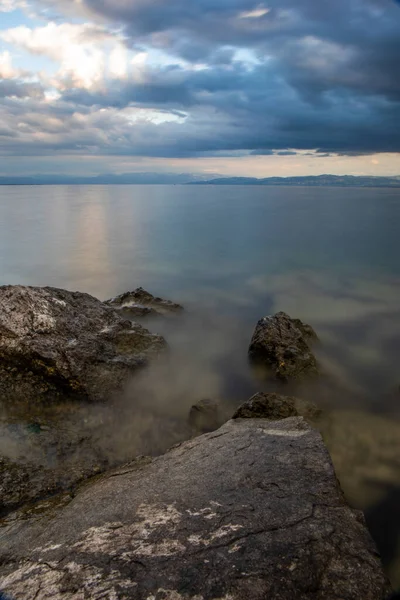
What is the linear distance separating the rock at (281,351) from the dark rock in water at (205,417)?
2.03 meters

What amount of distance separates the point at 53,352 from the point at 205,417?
2996 mm

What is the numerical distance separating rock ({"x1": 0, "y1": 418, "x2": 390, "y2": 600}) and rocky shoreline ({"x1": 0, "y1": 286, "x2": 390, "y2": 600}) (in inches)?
0.5

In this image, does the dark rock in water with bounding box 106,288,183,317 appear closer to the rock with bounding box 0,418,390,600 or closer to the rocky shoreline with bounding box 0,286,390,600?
the rocky shoreline with bounding box 0,286,390,600

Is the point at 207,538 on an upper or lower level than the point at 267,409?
upper

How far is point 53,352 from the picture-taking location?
291 inches

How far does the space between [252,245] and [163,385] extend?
→ 777 inches

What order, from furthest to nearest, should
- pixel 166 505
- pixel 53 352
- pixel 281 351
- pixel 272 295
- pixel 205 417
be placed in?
pixel 272 295, pixel 281 351, pixel 53 352, pixel 205 417, pixel 166 505

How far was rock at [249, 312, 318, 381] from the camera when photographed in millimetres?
8688

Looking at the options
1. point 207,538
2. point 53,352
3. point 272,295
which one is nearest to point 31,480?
point 53,352

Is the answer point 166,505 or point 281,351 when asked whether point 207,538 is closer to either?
point 166,505

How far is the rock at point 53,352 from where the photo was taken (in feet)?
23.7

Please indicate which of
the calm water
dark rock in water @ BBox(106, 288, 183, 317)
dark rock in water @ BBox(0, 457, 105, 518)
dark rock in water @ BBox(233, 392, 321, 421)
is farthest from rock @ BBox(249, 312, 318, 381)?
dark rock in water @ BBox(0, 457, 105, 518)

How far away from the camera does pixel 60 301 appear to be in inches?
328

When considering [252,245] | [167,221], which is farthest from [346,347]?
[167,221]
